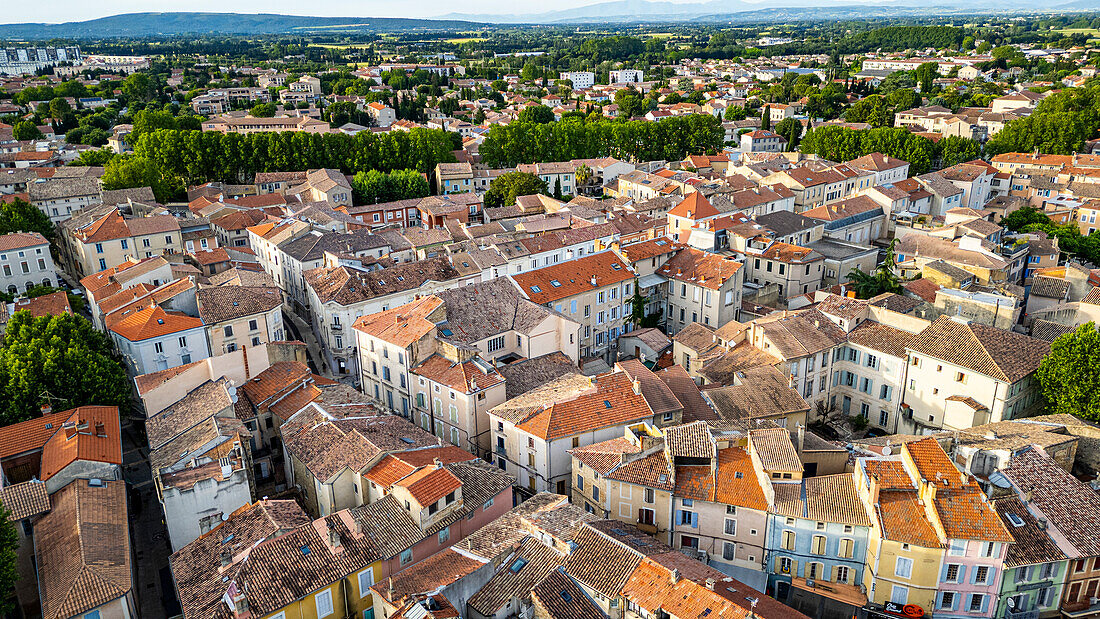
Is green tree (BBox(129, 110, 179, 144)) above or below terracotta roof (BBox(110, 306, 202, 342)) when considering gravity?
above

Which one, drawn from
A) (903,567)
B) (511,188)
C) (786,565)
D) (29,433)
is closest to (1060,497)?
(903,567)

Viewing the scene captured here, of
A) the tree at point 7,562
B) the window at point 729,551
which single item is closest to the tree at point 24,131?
the tree at point 7,562

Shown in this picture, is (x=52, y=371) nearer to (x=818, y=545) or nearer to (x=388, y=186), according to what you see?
(x=818, y=545)

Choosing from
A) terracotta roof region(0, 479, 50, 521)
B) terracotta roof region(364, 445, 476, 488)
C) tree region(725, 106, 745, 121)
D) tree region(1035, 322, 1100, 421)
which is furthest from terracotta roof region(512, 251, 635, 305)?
tree region(725, 106, 745, 121)

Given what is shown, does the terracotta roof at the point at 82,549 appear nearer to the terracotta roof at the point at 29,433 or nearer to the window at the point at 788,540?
the terracotta roof at the point at 29,433

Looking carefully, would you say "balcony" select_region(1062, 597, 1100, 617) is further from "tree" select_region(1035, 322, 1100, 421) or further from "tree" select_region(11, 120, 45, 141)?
"tree" select_region(11, 120, 45, 141)
